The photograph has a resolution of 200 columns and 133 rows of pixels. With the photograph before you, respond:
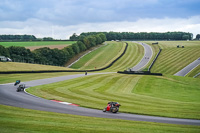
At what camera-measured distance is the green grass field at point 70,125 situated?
53.4 ft

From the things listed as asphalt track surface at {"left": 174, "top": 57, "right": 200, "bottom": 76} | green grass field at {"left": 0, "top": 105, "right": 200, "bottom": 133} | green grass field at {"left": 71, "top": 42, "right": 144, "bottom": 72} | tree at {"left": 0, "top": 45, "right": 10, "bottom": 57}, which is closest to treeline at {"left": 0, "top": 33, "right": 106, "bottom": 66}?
tree at {"left": 0, "top": 45, "right": 10, "bottom": 57}

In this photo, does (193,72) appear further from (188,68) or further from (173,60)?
(173,60)

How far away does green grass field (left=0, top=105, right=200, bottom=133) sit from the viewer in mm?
16281

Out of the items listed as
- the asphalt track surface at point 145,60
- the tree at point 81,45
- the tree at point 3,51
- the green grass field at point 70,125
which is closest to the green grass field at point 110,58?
the asphalt track surface at point 145,60

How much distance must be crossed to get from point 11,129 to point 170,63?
98.9 m

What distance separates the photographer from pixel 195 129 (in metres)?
18.8

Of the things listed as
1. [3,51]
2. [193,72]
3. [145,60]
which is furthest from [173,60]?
[3,51]

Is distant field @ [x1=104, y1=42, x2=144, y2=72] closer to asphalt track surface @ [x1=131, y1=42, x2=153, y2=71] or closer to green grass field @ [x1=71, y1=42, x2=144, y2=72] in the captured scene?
green grass field @ [x1=71, y1=42, x2=144, y2=72]

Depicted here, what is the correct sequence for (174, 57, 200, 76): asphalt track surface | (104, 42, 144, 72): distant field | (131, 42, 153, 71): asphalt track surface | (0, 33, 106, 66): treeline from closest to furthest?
(174, 57, 200, 76): asphalt track surface
(0, 33, 106, 66): treeline
(131, 42, 153, 71): asphalt track surface
(104, 42, 144, 72): distant field

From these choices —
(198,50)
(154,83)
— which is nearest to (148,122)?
(154,83)

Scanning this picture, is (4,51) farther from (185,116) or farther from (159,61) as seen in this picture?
(185,116)

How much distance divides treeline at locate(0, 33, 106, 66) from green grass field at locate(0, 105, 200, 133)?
85.4 metres

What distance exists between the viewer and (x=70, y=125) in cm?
1767

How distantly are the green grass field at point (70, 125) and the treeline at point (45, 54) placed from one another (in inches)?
3362
